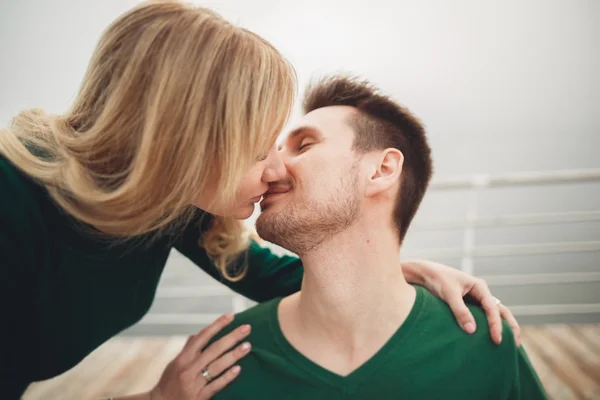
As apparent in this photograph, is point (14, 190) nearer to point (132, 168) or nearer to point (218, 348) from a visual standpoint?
point (132, 168)

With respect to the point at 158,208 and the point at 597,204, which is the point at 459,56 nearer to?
the point at 597,204

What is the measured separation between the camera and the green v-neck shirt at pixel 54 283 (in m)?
0.86

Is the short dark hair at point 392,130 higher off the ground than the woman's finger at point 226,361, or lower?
higher

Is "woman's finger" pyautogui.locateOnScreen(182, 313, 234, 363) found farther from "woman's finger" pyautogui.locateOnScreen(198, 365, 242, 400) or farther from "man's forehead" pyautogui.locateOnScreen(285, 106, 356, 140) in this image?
"man's forehead" pyautogui.locateOnScreen(285, 106, 356, 140)

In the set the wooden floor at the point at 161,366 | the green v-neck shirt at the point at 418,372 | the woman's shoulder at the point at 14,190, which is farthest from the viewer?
the wooden floor at the point at 161,366

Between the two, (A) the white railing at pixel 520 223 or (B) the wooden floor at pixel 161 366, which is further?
(A) the white railing at pixel 520 223

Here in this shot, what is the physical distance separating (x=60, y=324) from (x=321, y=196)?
2.40 ft

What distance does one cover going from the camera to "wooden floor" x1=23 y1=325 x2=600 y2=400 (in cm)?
191

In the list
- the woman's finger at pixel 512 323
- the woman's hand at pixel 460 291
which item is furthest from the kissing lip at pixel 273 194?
the woman's finger at pixel 512 323

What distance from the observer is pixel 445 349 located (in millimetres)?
1019

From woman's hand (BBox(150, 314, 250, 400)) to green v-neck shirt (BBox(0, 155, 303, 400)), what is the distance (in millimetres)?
235

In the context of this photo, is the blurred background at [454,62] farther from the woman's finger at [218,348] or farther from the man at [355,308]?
the woman's finger at [218,348]

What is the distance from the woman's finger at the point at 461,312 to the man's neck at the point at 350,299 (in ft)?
0.34

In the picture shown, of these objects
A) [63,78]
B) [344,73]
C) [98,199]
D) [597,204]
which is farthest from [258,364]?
[597,204]
